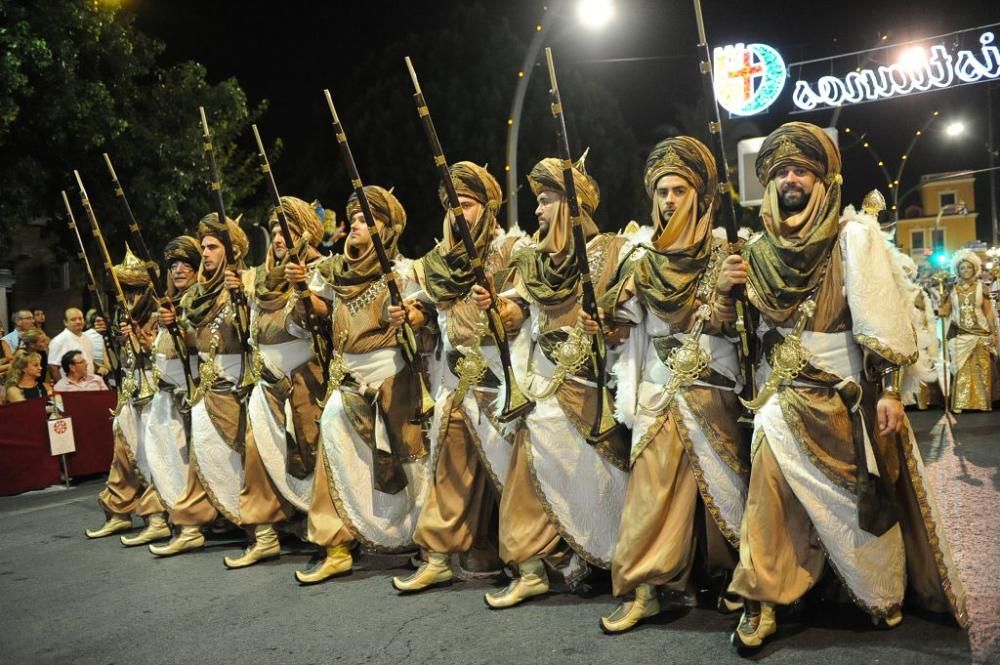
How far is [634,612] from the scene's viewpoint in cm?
→ 447

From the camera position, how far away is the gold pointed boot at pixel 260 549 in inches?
245

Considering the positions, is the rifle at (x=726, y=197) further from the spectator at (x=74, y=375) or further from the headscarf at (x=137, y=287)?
the spectator at (x=74, y=375)

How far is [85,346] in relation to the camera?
1145 cm

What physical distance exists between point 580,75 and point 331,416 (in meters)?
18.7

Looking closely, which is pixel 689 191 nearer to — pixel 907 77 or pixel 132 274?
pixel 132 274

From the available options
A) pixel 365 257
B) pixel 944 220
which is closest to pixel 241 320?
pixel 365 257

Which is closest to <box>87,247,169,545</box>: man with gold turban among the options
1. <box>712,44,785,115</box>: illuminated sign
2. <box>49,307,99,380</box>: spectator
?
<box>49,307,99,380</box>: spectator

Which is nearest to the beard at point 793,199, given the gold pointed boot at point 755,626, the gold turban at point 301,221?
the gold pointed boot at point 755,626

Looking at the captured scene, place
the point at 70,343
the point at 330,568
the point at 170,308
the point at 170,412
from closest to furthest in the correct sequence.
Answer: the point at 330,568, the point at 170,308, the point at 170,412, the point at 70,343

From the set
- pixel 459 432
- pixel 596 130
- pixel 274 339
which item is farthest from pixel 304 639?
pixel 596 130

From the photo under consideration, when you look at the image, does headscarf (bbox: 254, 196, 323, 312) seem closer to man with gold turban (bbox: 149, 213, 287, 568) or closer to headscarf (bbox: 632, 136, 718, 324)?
man with gold turban (bbox: 149, 213, 287, 568)

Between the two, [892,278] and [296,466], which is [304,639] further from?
[892,278]

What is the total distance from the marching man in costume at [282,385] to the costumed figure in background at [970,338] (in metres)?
9.76

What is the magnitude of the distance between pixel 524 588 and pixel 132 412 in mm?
4012
